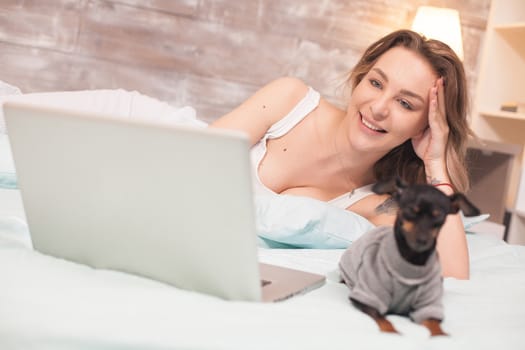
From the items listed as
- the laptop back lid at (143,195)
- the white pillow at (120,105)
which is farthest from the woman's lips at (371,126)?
the laptop back lid at (143,195)

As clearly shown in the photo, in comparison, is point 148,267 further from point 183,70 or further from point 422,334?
point 183,70

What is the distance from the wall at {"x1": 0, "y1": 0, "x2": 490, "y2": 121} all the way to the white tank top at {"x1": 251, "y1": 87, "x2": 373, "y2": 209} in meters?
1.05

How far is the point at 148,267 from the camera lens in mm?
991

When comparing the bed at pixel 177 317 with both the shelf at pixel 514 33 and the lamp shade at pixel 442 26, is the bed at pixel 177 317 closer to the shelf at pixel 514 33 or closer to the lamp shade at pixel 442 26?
the lamp shade at pixel 442 26

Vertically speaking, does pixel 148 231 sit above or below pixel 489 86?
above

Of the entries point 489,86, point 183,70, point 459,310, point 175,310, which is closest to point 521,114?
point 489,86

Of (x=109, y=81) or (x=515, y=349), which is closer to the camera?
(x=515, y=349)

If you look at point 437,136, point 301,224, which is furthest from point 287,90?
point 301,224

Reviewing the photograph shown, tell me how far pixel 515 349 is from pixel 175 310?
500mm

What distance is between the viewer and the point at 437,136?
175cm

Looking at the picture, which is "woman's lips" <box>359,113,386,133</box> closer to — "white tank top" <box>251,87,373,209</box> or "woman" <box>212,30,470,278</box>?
"woman" <box>212,30,470,278</box>

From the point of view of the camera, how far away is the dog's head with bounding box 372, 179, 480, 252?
2.98ft

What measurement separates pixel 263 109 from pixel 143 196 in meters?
1.09

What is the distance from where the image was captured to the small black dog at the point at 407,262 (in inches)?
36.0
